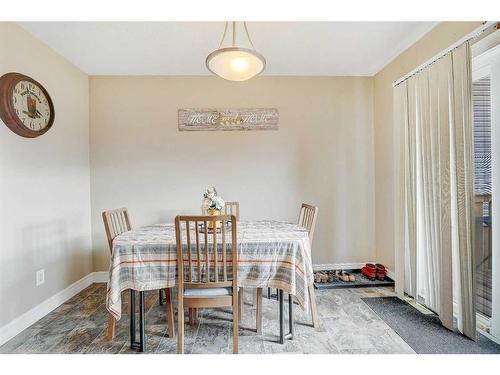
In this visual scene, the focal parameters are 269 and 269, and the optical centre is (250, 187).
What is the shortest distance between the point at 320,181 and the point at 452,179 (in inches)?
59.3

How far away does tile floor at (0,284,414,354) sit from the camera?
1852mm

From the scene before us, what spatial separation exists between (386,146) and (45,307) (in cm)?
378

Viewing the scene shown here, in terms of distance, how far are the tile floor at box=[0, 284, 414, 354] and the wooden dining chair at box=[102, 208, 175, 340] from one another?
0.27 feet

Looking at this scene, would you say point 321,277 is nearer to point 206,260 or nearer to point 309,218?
point 309,218

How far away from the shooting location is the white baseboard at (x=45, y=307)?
6.57 feet

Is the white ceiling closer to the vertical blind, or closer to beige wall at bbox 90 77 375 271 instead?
beige wall at bbox 90 77 375 271

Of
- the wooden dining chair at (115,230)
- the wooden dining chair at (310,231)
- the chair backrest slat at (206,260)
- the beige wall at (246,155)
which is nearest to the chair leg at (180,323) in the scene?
the chair backrest slat at (206,260)

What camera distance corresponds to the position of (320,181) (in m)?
3.35

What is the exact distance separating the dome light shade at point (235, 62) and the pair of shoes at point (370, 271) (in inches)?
101

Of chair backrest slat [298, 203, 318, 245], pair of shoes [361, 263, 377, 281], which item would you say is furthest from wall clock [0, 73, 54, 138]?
pair of shoes [361, 263, 377, 281]

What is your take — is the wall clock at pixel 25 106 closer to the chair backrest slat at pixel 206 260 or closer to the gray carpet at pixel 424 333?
the chair backrest slat at pixel 206 260

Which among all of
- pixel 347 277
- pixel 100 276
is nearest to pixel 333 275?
pixel 347 277
